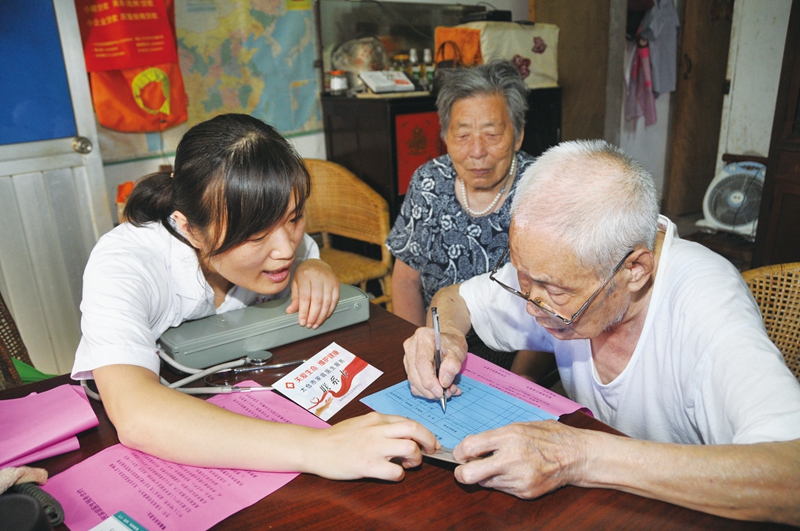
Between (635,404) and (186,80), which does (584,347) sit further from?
(186,80)

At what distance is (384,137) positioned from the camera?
302 cm

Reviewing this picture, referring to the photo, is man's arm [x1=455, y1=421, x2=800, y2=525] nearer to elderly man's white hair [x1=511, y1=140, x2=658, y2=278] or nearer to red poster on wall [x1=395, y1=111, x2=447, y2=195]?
elderly man's white hair [x1=511, y1=140, x2=658, y2=278]

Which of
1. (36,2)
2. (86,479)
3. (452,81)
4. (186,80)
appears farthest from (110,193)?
(86,479)

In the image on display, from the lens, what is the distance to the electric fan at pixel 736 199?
417cm

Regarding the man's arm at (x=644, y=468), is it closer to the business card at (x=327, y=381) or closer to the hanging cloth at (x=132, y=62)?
→ the business card at (x=327, y=381)

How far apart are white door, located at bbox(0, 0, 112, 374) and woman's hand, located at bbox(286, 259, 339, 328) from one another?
147 cm

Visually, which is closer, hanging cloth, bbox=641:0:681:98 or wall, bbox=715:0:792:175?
wall, bbox=715:0:792:175

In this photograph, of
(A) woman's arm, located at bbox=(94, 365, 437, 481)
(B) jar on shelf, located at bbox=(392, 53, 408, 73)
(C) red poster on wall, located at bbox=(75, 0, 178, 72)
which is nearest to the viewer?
(A) woman's arm, located at bbox=(94, 365, 437, 481)

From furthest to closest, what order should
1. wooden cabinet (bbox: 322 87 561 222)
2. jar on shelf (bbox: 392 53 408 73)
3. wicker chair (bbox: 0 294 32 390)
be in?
jar on shelf (bbox: 392 53 408 73), wooden cabinet (bbox: 322 87 561 222), wicker chair (bbox: 0 294 32 390)

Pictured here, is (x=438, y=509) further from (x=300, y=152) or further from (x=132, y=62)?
(x=300, y=152)

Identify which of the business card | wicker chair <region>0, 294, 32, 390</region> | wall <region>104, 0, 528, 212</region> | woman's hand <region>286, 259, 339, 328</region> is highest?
wall <region>104, 0, 528, 212</region>

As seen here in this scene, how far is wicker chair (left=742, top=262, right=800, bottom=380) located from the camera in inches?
51.4

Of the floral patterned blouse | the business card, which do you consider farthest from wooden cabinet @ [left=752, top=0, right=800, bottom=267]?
the business card

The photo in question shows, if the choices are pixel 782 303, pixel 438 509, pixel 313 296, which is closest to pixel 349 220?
pixel 313 296
